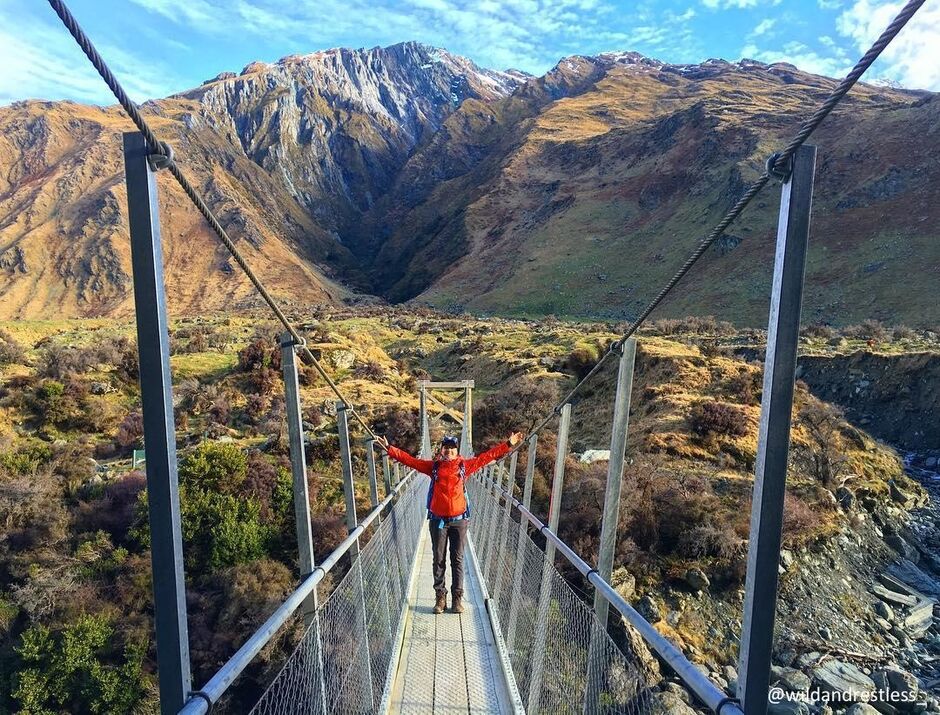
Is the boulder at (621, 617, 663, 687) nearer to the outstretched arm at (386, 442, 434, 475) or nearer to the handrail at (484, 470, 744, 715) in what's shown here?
the outstretched arm at (386, 442, 434, 475)

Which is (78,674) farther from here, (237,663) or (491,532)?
(237,663)

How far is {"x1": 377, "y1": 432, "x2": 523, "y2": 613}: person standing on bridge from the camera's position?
4.31 metres

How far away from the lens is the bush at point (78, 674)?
677cm

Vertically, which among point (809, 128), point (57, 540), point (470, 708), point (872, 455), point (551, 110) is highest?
point (551, 110)

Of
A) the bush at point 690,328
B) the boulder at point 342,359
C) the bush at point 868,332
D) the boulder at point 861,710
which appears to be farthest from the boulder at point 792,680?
the bush at point 690,328

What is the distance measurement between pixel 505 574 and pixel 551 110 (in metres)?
78.5

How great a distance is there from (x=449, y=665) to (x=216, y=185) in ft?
214

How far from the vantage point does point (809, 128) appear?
1.12m

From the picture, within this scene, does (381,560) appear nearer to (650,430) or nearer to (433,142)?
(650,430)

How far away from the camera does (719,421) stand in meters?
11.0

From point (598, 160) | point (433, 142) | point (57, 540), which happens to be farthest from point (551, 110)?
point (57, 540)

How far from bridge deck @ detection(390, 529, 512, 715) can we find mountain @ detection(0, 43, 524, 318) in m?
47.8

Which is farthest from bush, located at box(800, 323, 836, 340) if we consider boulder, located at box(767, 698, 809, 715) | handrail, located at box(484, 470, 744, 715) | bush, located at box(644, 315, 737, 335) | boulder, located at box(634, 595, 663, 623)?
handrail, located at box(484, 470, 744, 715)

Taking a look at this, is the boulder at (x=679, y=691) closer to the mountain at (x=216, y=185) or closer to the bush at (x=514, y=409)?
the bush at (x=514, y=409)
